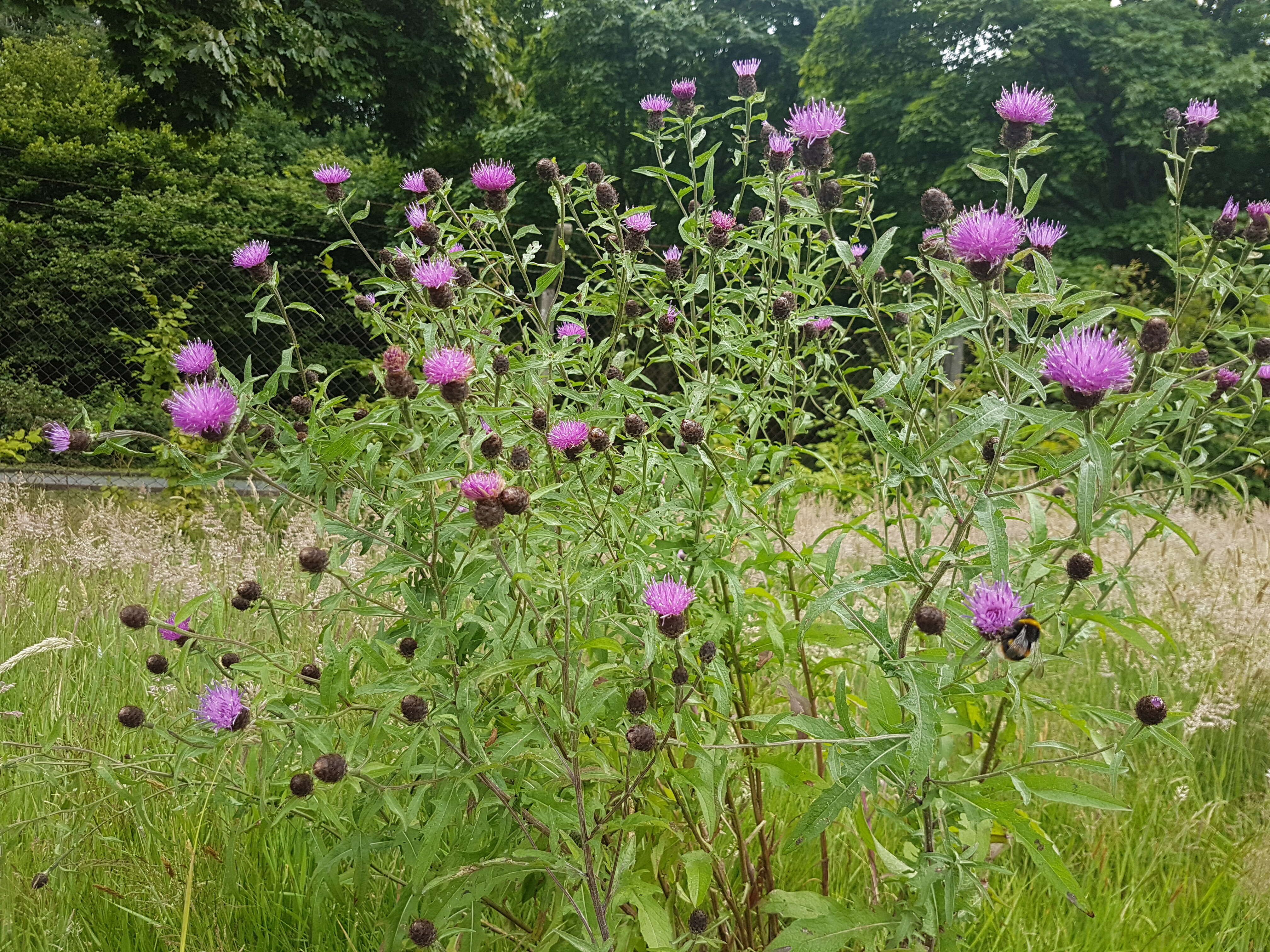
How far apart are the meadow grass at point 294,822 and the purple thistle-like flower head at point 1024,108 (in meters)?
1.02

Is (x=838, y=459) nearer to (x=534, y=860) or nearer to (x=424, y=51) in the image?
(x=534, y=860)

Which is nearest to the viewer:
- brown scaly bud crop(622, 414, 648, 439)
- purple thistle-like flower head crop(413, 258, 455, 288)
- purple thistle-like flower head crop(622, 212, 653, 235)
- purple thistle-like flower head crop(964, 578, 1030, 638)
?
purple thistle-like flower head crop(964, 578, 1030, 638)

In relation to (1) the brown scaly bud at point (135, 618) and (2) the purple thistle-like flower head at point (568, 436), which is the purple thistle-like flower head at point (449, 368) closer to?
(2) the purple thistle-like flower head at point (568, 436)

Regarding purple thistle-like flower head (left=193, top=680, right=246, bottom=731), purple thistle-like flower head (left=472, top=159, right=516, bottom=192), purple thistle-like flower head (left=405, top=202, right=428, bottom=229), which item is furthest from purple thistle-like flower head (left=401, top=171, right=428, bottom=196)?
purple thistle-like flower head (left=193, top=680, right=246, bottom=731)

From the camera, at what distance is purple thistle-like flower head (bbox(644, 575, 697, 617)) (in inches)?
46.9

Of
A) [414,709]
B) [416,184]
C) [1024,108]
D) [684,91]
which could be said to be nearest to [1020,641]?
[414,709]

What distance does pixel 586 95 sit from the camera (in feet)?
49.7

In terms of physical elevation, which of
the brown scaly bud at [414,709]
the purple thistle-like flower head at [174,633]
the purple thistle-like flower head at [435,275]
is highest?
the purple thistle-like flower head at [435,275]

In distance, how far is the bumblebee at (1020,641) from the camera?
110 centimetres

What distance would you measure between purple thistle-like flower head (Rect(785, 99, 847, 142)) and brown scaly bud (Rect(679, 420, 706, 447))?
64cm

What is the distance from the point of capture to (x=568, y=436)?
1.42 meters

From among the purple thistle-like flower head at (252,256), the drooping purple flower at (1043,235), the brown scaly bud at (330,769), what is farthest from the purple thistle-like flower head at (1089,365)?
the purple thistle-like flower head at (252,256)

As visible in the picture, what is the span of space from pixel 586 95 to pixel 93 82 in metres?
8.37

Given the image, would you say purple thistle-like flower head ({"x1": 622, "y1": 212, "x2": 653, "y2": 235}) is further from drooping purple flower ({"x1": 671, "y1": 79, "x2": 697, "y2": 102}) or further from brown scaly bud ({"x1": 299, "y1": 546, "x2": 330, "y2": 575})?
brown scaly bud ({"x1": 299, "y1": 546, "x2": 330, "y2": 575})
